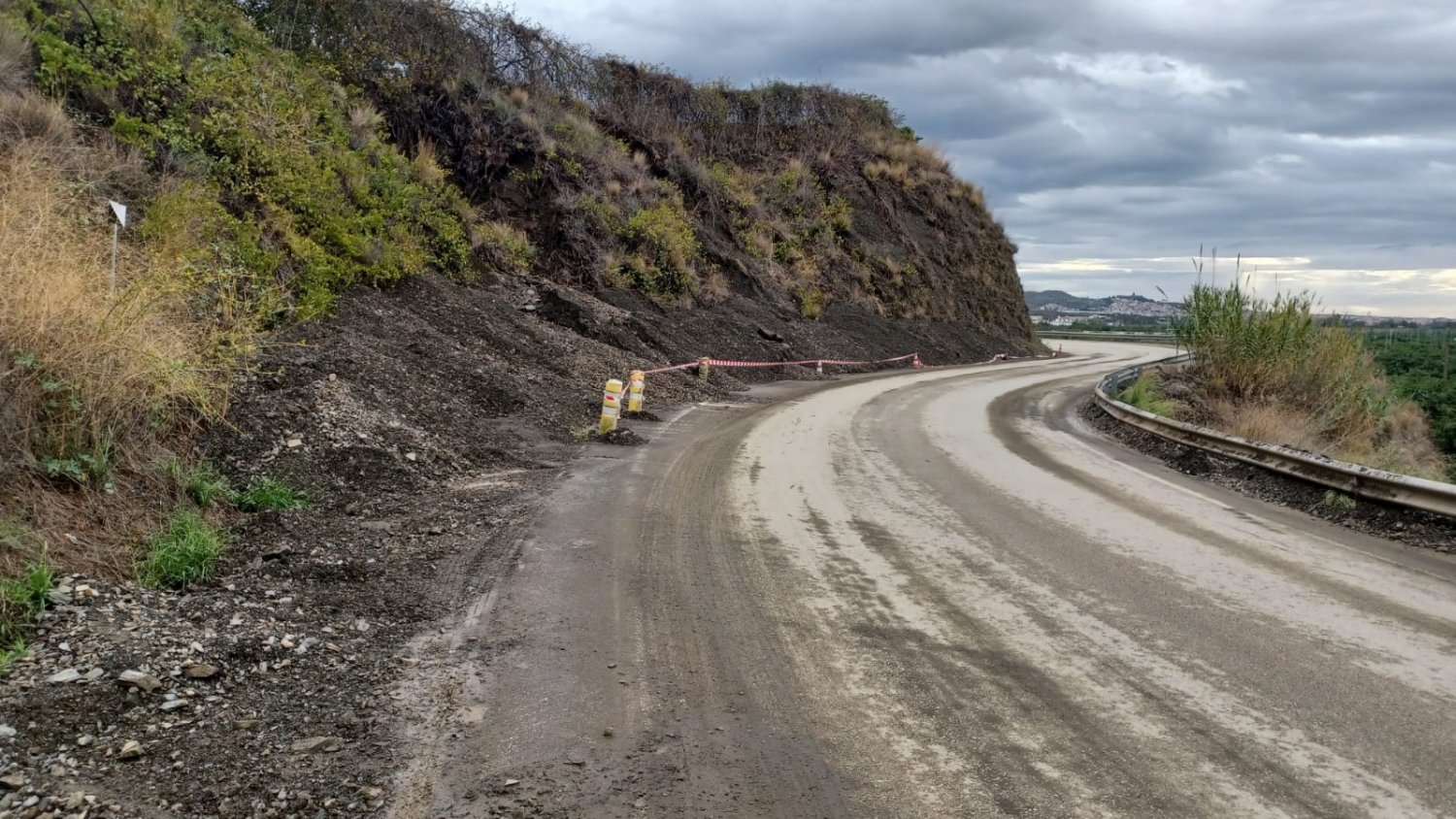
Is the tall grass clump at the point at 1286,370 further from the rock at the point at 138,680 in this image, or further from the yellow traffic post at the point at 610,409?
the rock at the point at 138,680

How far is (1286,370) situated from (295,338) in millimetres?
15899

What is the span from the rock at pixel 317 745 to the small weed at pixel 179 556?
6.36 ft

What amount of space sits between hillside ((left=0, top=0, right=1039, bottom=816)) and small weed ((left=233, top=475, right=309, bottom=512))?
0.02 meters

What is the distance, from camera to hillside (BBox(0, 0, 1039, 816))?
3.86m

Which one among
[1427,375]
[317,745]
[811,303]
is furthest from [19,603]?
[1427,375]

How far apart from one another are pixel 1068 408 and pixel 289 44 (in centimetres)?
1839

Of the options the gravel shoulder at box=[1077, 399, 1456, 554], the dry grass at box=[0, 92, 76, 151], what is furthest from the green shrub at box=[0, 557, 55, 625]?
the gravel shoulder at box=[1077, 399, 1456, 554]

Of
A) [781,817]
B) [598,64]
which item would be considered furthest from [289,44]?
[781,817]

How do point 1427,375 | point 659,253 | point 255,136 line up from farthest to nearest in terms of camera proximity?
1. point 1427,375
2. point 659,253
3. point 255,136

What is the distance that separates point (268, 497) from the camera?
662 cm

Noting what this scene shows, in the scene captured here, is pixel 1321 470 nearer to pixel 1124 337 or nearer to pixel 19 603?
pixel 19 603

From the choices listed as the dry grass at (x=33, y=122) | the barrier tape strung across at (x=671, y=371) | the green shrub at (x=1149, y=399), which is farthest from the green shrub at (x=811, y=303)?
the dry grass at (x=33, y=122)

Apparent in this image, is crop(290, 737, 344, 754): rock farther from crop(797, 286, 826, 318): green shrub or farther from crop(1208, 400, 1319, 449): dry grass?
crop(797, 286, 826, 318): green shrub

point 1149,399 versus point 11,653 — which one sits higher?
point 1149,399
